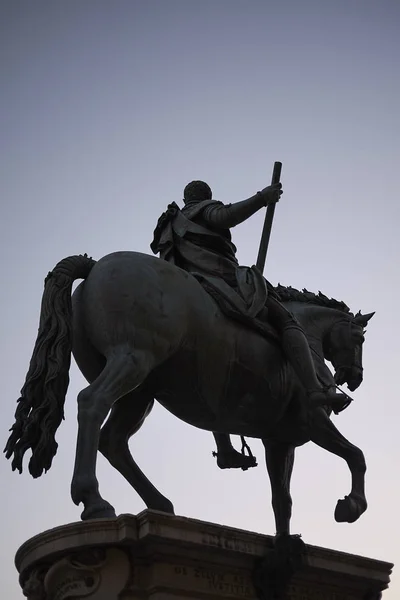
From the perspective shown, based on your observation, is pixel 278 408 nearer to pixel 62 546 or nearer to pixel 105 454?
pixel 105 454

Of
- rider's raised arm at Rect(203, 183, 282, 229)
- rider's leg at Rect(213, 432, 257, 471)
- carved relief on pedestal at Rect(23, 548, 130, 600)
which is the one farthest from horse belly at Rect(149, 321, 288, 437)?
carved relief on pedestal at Rect(23, 548, 130, 600)

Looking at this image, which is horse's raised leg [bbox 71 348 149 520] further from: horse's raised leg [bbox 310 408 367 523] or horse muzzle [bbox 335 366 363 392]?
horse muzzle [bbox 335 366 363 392]

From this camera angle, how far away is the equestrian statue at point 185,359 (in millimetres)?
8922

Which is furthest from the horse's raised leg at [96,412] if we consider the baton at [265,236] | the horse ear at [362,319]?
the horse ear at [362,319]

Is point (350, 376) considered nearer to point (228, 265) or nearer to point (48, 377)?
point (228, 265)

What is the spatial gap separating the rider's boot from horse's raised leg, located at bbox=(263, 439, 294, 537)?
79 cm

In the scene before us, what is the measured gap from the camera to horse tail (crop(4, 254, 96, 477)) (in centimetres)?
880

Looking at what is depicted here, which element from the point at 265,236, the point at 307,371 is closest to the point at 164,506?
the point at 307,371

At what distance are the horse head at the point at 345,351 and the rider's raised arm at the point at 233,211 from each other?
1652mm

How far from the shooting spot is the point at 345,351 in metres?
11.6

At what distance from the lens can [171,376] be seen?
969 centimetres

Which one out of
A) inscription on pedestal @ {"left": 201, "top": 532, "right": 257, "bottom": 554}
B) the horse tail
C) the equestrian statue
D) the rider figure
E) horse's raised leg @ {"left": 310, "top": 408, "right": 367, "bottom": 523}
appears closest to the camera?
inscription on pedestal @ {"left": 201, "top": 532, "right": 257, "bottom": 554}

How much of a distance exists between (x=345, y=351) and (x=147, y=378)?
2726mm

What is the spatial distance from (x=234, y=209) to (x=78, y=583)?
4187 millimetres
